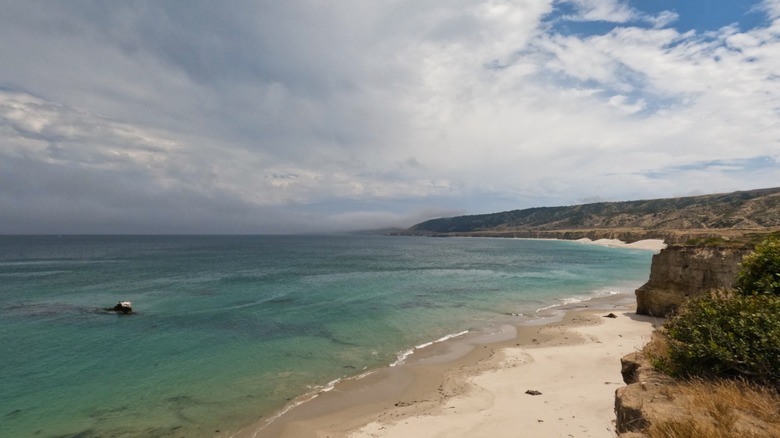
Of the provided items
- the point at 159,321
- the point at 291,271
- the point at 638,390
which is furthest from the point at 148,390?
the point at 291,271

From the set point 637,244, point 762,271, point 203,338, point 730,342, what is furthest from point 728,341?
point 637,244

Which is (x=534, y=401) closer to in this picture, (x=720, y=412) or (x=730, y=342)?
(x=730, y=342)

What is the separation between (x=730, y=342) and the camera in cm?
870

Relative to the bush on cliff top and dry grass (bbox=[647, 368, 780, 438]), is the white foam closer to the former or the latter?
the bush on cliff top

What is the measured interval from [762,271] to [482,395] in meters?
11.5

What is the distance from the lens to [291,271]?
75.1 metres

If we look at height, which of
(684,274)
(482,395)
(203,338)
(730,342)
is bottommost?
(482,395)

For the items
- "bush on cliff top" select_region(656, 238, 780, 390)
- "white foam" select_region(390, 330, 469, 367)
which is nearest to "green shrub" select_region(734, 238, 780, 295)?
"bush on cliff top" select_region(656, 238, 780, 390)

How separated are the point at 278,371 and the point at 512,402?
42.5ft

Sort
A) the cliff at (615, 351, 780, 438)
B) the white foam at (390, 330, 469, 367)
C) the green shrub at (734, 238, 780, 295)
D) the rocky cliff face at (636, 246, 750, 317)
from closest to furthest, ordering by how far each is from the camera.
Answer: the cliff at (615, 351, 780, 438) → the green shrub at (734, 238, 780, 295) → the white foam at (390, 330, 469, 367) → the rocky cliff face at (636, 246, 750, 317)

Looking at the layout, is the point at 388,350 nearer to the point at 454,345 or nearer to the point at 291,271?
the point at 454,345

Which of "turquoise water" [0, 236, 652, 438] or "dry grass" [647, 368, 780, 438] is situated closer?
"dry grass" [647, 368, 780, 438]

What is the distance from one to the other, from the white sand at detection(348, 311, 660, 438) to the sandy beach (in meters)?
0.04

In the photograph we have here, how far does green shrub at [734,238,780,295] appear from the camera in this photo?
11562 mm
